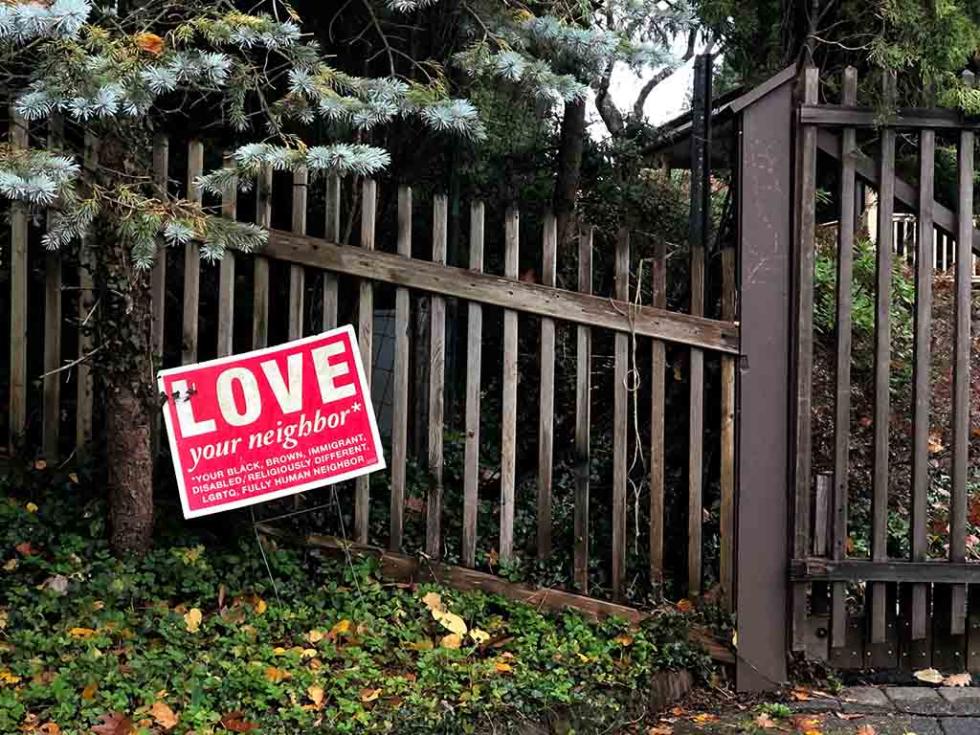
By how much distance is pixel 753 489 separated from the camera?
13.7 ft

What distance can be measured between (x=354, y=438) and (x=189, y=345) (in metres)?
0.83

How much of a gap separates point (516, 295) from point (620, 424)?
2.23ft

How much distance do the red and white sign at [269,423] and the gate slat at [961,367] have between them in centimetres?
228

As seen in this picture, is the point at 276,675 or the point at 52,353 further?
the point at 52,353

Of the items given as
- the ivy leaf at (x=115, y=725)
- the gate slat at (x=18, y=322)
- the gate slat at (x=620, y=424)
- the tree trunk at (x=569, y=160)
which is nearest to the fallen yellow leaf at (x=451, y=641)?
the gate slat at (x=620, y=424)

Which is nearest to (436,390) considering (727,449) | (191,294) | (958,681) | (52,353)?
(191,294)

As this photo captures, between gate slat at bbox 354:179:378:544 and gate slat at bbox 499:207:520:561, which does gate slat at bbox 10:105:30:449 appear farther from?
gate slat at bbox 499:207:520:561

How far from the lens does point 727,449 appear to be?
14.1 feet

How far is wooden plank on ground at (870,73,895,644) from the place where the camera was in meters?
4.04

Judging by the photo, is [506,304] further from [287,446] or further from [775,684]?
[775,684]

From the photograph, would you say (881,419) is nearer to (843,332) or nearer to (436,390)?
(843,332)

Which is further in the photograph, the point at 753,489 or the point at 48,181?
the point at 753,489

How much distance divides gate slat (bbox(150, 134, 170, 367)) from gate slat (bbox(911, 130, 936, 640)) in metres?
2.99

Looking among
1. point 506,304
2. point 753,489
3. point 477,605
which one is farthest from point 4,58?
point 753,489
